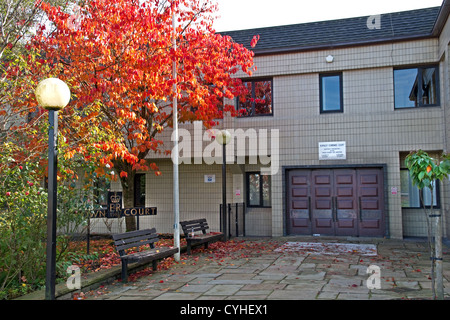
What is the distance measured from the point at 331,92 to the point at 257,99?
2613mm

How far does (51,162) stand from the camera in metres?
6.09

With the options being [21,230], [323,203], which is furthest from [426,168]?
[323,203]

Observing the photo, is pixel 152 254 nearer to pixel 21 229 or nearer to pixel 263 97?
pixel 21 229

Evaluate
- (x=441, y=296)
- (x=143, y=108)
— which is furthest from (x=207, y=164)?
(x=441, y=296)

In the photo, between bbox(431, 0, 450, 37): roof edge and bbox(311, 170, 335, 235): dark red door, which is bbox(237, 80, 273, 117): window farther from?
bbox(431, 0, 450, 37): roof edge

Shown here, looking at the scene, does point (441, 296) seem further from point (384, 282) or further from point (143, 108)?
point (143, 108)

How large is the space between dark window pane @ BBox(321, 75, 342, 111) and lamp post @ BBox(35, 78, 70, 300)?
1034 cm

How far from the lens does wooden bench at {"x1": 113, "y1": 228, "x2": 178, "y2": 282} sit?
8.16m

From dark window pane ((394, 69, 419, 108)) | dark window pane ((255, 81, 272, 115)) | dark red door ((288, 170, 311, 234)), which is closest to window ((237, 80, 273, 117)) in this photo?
dark window pane ((255, 81, 272, 115))
